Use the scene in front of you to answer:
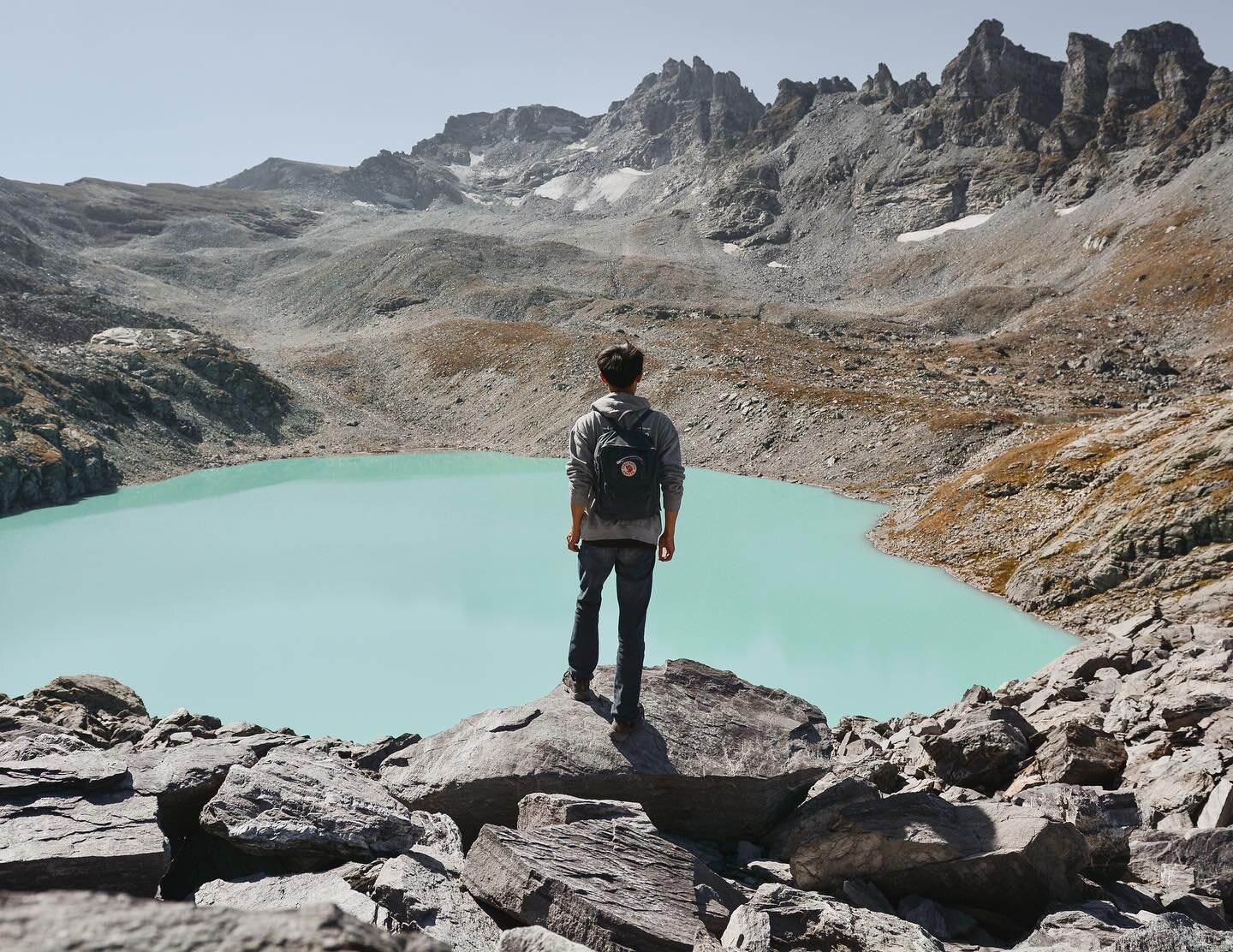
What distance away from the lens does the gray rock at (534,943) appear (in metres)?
4.60

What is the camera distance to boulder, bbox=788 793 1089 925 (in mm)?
6383

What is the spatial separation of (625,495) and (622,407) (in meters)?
0.84

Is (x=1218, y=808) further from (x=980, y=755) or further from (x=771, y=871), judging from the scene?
(x=771, y=871)

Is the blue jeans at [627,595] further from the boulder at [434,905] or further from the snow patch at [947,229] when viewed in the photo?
the snow patch at [947,229]

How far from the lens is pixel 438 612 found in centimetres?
2331

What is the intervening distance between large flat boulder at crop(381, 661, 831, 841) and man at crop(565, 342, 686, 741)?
0.40m

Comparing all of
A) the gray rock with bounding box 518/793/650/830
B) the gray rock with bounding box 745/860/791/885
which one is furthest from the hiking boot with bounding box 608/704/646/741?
the gray rock with bounding box 745/860/791/885

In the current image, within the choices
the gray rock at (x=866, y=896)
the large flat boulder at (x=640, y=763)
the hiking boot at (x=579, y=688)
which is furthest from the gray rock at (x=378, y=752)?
the gray rock at (x=866, y=896)

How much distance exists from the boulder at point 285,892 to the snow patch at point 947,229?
151 meters

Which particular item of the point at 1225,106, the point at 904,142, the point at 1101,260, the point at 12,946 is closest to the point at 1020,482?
the point at 12,946

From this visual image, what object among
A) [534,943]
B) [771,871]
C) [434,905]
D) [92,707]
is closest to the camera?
[534,943]

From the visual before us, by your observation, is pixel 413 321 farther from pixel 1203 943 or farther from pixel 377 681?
pixel 1203 943

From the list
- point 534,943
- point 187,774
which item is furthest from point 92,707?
point 534,943

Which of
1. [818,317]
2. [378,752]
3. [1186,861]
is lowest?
[378,752]
